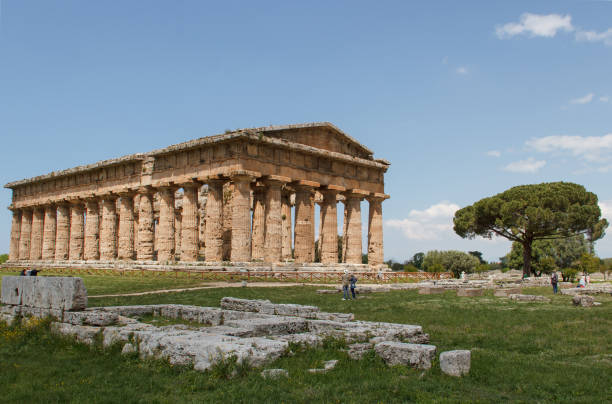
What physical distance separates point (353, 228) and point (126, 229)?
724 inches

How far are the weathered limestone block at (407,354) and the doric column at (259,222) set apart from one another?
28070 mm

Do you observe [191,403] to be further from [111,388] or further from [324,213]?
[324,213]

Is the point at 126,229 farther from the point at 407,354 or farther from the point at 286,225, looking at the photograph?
the point at 407,354

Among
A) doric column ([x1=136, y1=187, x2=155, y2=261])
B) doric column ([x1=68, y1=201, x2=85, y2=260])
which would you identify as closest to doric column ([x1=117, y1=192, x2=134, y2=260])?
doric column ([x1=136, y1=187, x2=155, y2=261])

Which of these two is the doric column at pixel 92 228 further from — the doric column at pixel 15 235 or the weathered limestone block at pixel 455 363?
the weathered limestone block at pixel 455 363

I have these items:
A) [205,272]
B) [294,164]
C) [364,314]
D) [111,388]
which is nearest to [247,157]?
[294,164]

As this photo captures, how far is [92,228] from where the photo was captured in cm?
4719

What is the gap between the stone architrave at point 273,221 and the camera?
1394 inches

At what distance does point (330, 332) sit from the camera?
1004 cm

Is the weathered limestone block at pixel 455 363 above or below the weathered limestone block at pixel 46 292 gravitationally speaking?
below

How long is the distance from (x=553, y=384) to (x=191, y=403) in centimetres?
511

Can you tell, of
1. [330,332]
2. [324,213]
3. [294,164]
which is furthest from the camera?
[324,213]

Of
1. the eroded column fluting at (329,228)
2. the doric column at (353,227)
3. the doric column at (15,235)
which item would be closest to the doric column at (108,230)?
the doric column at (15,235)

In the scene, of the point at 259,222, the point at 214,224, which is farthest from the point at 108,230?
the point at 259,222
